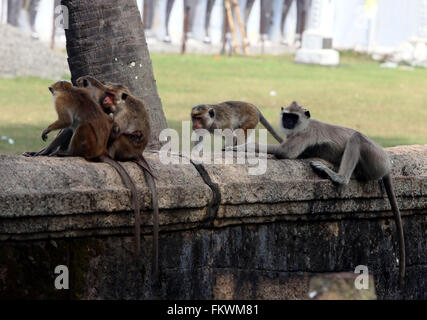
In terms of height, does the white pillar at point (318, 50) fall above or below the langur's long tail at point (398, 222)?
below

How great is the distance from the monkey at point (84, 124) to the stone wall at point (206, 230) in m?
0.11

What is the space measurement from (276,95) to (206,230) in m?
13.5

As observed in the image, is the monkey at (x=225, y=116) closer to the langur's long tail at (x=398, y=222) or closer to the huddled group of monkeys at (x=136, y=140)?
the huddled group of monkeys at (x=136, y=140)

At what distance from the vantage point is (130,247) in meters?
4.15

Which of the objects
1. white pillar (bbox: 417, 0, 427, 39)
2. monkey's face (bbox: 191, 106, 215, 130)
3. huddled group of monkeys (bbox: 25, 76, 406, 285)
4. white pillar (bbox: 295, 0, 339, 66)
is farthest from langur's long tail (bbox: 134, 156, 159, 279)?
white pillar (bbox: 417, 0, 427, 39)

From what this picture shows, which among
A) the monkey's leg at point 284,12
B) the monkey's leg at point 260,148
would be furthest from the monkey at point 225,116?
the monkey's leg at point 284,12

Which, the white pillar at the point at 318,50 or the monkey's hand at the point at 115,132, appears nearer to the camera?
the monkey's hand at the point at 115,132

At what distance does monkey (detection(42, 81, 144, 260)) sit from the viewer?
4.36 m

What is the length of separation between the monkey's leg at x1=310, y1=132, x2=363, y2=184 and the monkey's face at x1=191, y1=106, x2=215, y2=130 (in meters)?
1.86

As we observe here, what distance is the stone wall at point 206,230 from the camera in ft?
12.7

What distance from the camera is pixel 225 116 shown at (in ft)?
22.7

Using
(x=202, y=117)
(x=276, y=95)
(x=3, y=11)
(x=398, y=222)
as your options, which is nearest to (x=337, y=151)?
(x=398, y=222)

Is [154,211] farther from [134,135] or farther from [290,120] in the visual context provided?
[290,120]

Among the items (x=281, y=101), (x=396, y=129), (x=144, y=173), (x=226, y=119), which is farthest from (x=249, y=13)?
(x=144, y=173)
